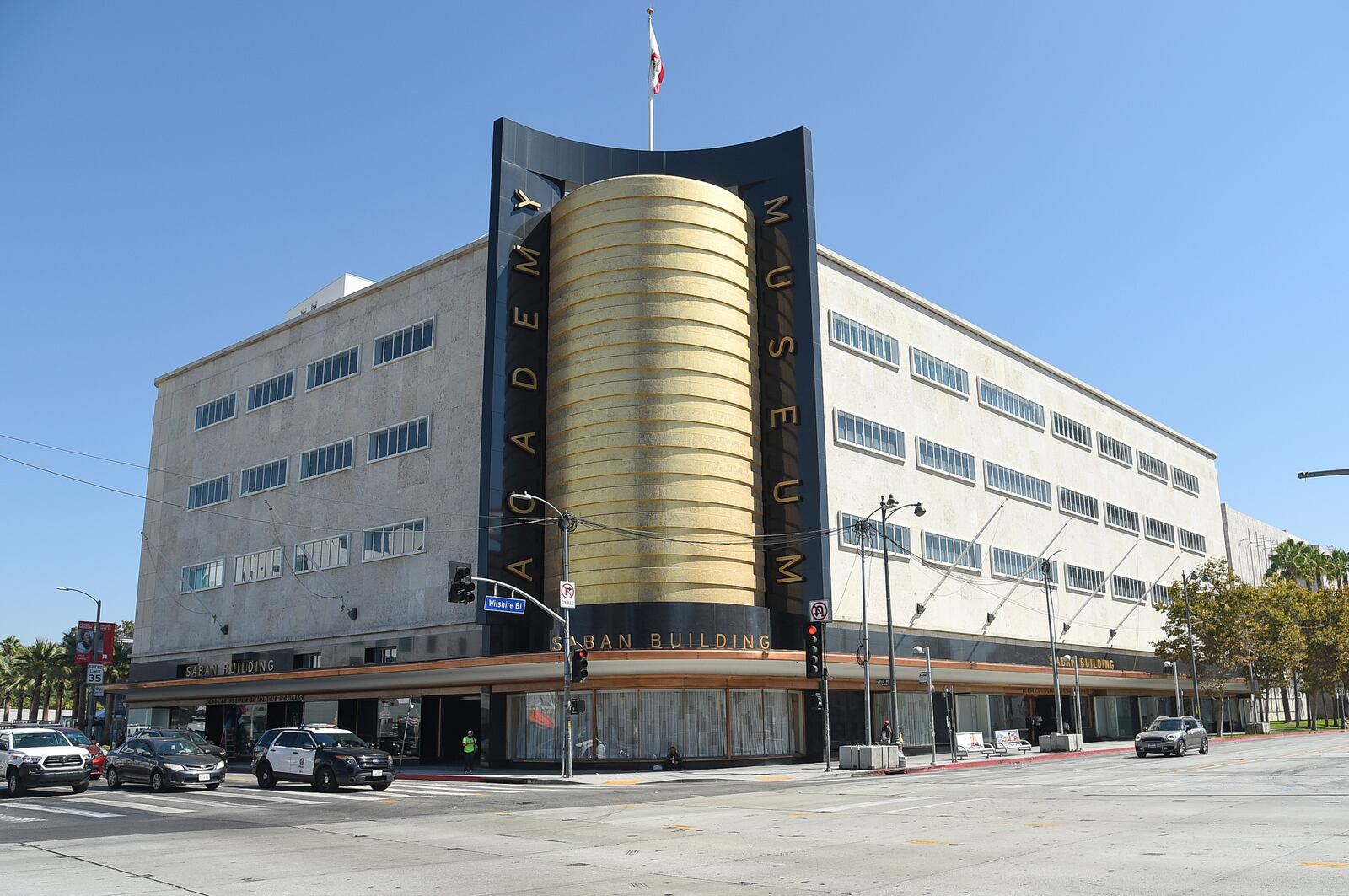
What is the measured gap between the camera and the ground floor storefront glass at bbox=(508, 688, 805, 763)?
4600 centimetres

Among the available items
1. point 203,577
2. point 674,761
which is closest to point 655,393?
point 674,761

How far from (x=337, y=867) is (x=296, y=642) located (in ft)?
152

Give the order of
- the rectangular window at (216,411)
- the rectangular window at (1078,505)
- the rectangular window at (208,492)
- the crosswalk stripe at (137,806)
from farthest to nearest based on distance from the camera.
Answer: the rectangular window at (1078,505) < the rectangular window at (216,411) < the rectangular window at (208,492) < the crosswalk stripe at (137,806)

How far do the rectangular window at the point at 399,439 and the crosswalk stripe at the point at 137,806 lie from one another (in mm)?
27396

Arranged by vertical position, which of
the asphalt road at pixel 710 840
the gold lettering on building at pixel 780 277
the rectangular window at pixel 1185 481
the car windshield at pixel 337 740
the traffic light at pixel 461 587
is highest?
the gold lettering on building at pixel 780 277

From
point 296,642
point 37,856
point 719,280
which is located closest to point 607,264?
point 719,280

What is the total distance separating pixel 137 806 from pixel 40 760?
5550 millimetres

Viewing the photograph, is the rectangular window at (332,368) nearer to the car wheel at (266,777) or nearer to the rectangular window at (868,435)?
the rectangular window at (868,435)

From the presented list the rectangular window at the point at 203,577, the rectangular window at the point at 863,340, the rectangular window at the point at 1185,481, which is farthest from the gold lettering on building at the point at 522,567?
the rectangular window at the point at 1185,481

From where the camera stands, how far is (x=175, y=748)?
110 ft

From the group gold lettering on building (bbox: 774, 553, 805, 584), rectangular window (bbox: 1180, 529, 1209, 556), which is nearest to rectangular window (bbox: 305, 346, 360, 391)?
gold lettering on building (bbox: 774, 553, 805, 584)

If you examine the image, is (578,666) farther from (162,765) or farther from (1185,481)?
(1185,481)

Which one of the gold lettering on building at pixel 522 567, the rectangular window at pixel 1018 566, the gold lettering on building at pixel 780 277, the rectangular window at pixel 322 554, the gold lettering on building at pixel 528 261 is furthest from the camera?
the rectangular window at pixel 1018 566

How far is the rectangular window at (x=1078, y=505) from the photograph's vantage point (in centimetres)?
7475
